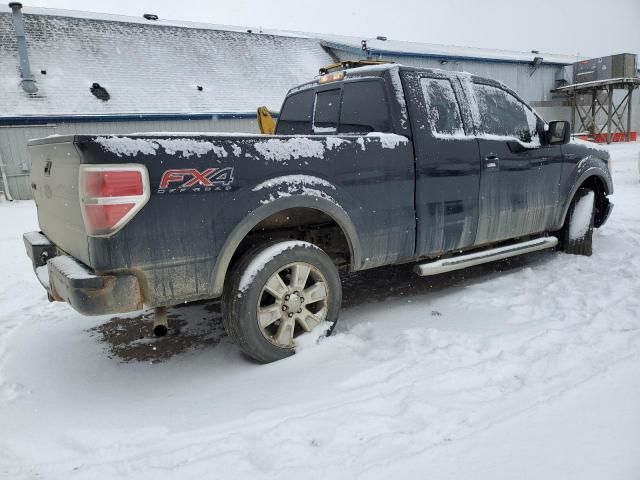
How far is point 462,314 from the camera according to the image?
3916mm

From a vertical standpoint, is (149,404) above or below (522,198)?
below

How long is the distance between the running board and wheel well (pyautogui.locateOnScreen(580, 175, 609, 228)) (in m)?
1.06

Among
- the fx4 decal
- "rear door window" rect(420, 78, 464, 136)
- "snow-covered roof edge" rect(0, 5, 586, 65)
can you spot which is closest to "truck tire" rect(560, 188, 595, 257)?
"rear door window" rect(420, 78, 464, 136)

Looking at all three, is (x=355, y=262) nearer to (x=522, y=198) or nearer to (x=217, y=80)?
(x=522, y=198)

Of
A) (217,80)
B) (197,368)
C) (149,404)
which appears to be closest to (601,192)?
(197,368)

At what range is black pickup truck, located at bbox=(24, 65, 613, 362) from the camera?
2.65 meters

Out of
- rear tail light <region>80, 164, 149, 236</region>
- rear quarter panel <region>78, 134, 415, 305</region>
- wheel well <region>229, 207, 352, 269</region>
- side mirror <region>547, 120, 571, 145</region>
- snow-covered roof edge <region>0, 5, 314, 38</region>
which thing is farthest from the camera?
snow-covered roof edge <region>0, 5, 314, 38</region>

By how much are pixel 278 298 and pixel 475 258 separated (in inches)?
78.9

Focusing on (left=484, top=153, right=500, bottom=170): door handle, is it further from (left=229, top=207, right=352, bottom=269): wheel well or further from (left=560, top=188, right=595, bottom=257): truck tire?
(left=560, top=188, right=595, bottom=257): truck tire

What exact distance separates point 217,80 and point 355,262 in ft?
56.8

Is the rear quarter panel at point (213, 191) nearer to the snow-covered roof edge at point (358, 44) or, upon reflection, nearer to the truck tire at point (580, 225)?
the truck tire at point (580, 225)

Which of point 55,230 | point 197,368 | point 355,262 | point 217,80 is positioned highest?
point 217,80

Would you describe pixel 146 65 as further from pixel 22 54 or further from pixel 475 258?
pixel 475 258

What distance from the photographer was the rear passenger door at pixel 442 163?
3830mm
